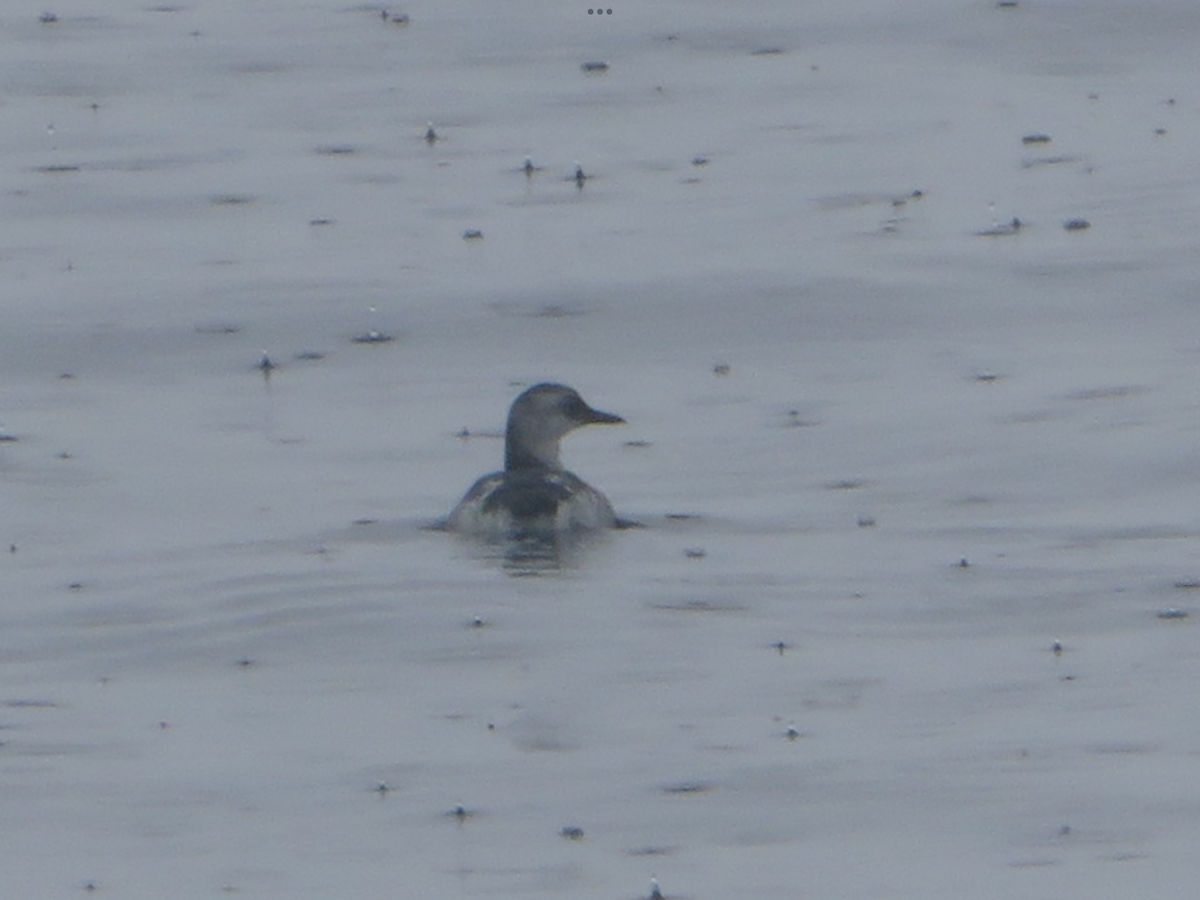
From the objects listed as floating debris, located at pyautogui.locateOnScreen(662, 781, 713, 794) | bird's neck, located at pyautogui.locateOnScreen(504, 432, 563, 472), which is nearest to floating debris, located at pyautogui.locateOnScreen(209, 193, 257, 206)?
bird's neck, located at pyautogui.locateOnScreen(504, 432, 563, 472)

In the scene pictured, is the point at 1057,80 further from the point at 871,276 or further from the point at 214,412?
the point at 214,412

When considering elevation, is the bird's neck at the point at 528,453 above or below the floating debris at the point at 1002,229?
below

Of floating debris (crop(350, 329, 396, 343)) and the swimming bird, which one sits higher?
floating debris (crop(350, 329, 396, 343))

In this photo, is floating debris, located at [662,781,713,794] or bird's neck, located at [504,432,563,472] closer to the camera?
floating debris, located at [662,781,713,794]

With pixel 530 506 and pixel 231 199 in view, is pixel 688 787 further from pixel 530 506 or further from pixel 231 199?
pixel 231 199

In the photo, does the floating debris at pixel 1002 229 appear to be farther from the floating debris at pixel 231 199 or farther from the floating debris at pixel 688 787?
the floating debris at pixel 688 787

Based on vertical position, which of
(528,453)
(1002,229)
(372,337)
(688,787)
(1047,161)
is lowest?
(688,787)

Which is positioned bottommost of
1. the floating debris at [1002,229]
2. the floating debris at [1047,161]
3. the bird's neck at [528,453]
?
the bird's neck at [528,453]

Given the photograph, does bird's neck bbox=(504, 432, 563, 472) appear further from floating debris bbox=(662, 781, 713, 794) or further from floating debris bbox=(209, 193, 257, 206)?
floating debris bbox=(209, 193, 257, 206)

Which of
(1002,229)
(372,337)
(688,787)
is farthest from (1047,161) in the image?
(688,787)

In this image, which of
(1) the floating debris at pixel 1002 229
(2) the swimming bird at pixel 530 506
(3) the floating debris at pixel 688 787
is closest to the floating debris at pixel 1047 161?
(1) the floating debris at pixel 1002 229

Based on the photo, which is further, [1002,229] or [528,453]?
[1002,229]

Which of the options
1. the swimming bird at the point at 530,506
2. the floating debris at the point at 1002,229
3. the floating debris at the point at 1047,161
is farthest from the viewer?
the floating debris at the point at 1047,161

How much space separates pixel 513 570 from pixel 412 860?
3918mm
